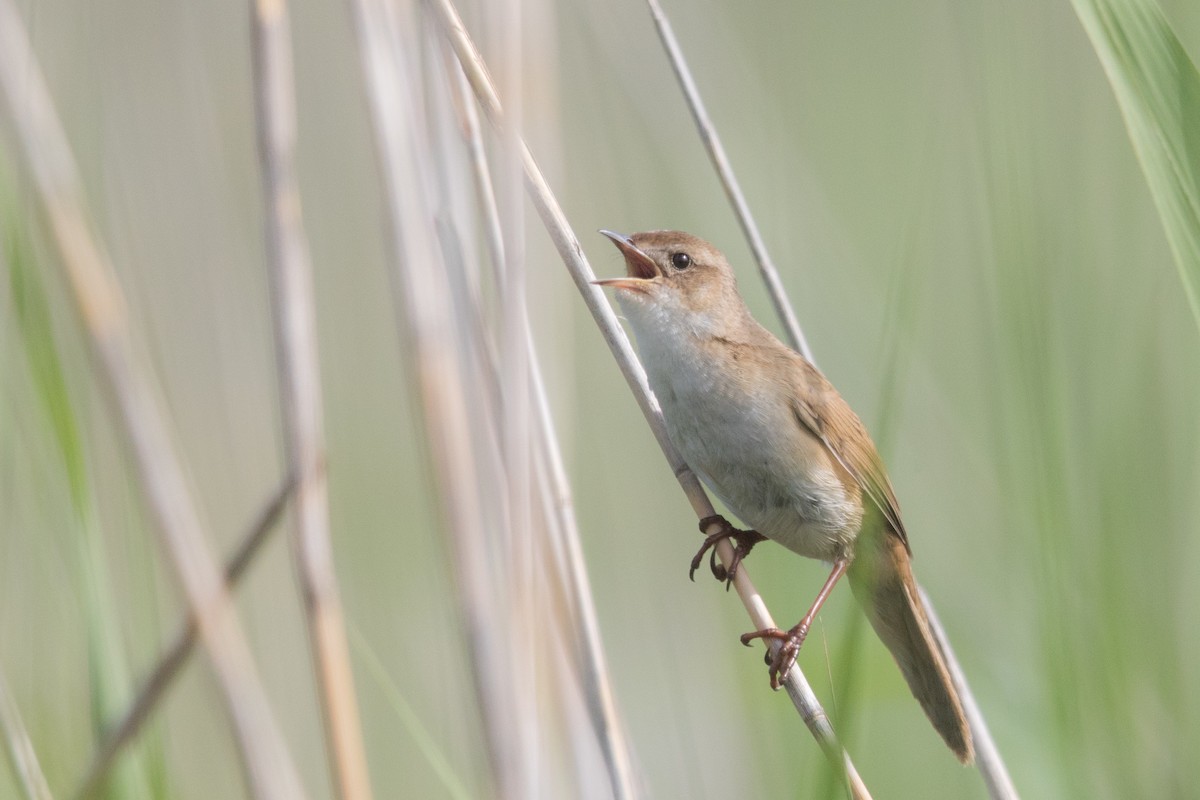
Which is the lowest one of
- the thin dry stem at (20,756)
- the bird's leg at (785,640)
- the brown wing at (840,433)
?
the bird's leg at (785,640)

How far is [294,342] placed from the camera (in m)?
1.55

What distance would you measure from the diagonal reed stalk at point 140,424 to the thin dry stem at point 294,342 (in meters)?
0.13

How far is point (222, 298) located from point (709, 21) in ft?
5.28

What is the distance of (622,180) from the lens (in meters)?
2.83

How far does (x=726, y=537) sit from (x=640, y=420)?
147 cm

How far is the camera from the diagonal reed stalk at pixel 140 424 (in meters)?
1.54

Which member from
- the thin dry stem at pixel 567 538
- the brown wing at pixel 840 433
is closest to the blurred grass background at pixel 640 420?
the brown wing at pixel 840 433

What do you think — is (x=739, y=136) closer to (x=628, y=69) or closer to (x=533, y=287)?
(x=628, y=69)

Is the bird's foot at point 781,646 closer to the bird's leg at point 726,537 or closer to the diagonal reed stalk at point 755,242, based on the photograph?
the bird's leg at point 726,537

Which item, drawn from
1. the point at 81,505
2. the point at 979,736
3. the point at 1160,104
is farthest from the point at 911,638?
the point at 81,505

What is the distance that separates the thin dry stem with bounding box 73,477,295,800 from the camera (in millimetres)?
1527

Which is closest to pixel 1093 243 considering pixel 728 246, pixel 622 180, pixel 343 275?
pixel 728 246

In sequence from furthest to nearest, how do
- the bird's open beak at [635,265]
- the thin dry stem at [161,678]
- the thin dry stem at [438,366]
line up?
the bird's open beak at [635,265] < the thin dry stem at [161,678] < the thin dry stem at [438,366]

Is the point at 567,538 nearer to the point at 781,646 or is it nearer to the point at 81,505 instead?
the point at 781,646
